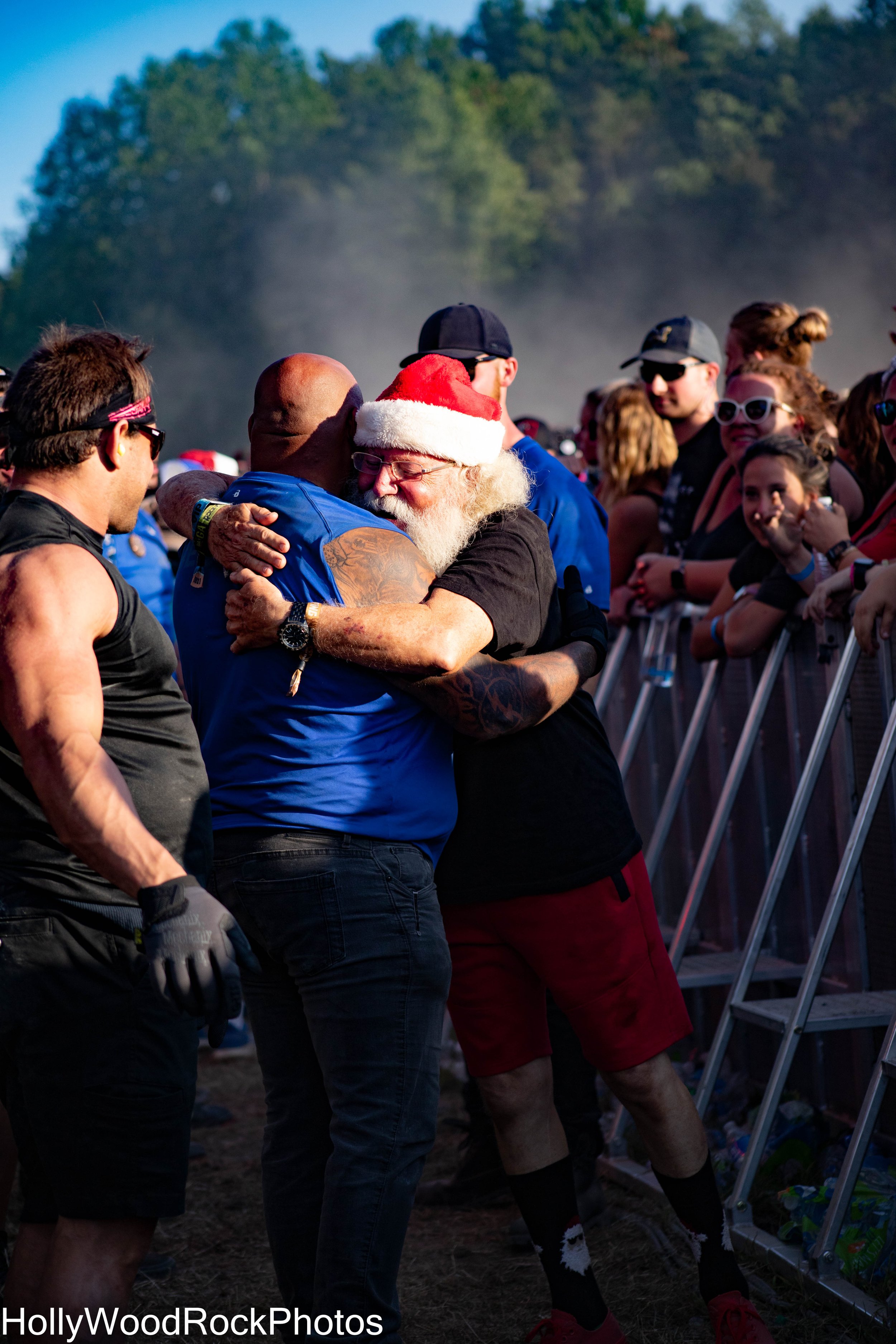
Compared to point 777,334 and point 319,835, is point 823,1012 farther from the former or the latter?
point 777,334

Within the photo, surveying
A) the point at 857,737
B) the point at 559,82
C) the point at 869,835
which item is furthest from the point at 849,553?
the point at 559,82

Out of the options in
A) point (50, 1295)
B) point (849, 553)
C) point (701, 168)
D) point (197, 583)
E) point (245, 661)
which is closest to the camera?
point (50, 1295)

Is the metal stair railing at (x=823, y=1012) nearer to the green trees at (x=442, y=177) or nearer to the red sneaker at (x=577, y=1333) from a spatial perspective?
the red sneaker at (x=577, y=1333)

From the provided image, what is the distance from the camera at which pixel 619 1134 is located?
4219mm

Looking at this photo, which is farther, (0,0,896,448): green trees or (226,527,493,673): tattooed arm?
(0,0,896,448): green trees

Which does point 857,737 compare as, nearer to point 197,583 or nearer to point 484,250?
point 197,583

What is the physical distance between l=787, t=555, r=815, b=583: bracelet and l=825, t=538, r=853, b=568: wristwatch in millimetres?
81

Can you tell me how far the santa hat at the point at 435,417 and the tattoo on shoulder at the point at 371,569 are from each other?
12.0 inches

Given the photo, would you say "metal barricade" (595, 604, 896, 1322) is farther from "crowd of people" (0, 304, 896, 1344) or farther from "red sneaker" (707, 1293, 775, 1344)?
"crowd of people" (0, 304, 896, 1344)

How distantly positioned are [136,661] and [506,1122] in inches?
57.8

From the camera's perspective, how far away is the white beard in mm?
2738

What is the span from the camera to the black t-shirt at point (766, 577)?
13.3 feet

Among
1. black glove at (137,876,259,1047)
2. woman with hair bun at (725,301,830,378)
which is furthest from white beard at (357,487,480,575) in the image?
woman with hair bun at (725,301,830,378)

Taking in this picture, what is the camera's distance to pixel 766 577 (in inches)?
165
